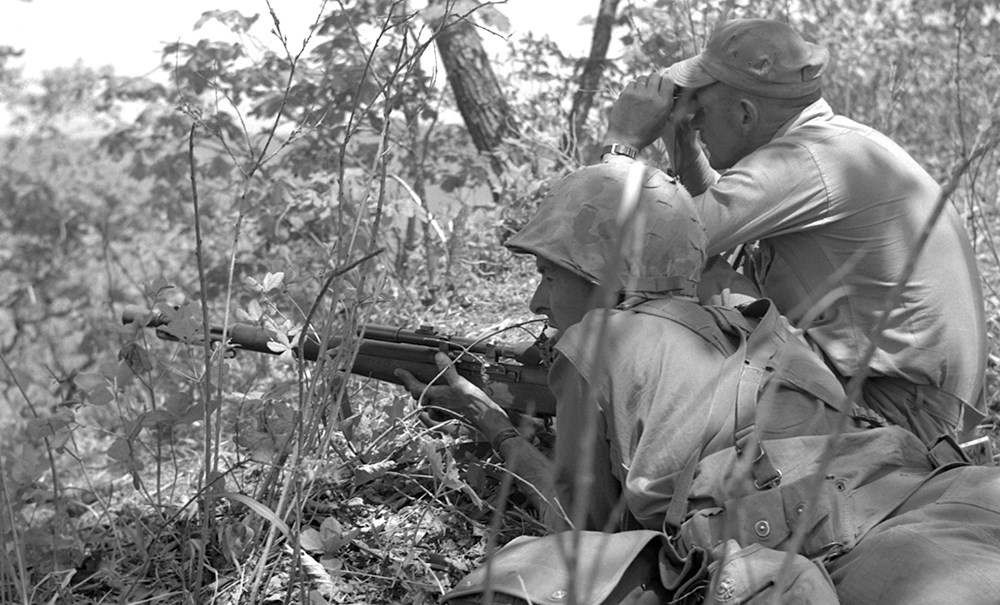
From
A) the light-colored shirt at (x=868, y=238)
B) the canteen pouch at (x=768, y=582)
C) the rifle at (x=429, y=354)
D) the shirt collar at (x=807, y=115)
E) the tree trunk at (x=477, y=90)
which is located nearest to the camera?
the canteen pouch at (x=768, y=582)

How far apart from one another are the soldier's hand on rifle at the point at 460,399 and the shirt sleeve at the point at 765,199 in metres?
0.76

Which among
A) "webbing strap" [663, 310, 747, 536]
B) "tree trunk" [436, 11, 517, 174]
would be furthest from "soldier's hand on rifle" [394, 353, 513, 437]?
"tree trunk" [436, 11, 517, 174]

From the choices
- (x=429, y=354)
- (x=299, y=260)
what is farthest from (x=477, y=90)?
(x=429, y=354)

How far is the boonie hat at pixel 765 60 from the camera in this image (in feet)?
10.6

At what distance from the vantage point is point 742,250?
347 centimetres

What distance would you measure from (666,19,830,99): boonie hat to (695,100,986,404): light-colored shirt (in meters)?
0.18

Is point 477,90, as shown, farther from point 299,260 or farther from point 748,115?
point 748,115

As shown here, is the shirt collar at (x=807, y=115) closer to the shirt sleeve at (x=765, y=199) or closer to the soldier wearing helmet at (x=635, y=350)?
the shirt sleeve at (x=765, y=199)

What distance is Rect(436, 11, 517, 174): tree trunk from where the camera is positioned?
21.3 feet

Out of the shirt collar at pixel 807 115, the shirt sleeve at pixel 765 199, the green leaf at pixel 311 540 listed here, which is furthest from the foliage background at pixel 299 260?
the shirt collar at pixel 807 115

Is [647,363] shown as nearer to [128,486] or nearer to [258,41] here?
[128,486]

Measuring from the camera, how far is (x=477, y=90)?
654cm

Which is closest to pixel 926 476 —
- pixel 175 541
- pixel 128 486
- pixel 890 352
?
pixel 890 352

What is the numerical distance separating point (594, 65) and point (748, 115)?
347 centimetres
